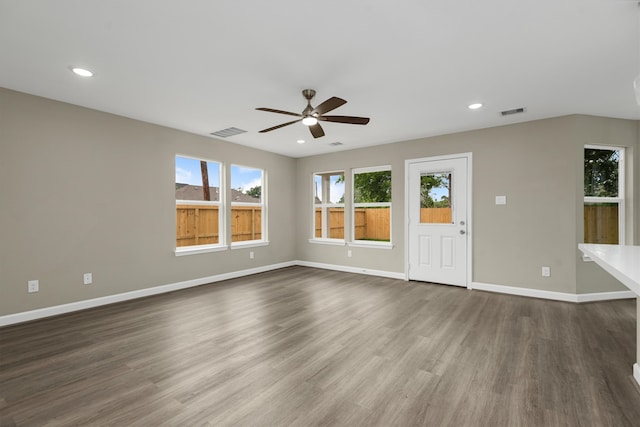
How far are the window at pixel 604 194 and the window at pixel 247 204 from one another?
5324 millimetres

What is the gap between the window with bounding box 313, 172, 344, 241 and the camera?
20.8 ft

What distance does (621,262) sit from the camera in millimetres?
1667

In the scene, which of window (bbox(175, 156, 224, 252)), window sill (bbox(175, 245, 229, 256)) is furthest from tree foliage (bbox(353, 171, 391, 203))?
window sill (bbox(175, 245, 229, 256))

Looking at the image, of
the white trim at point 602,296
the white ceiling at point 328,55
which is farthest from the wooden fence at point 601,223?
the white ceiling at point 328,55

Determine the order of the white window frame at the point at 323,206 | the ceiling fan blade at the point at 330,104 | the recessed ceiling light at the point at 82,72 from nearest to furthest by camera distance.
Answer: the ceiling fan blade at the point at 330,104
the recessed ceiling light at the point at 82,72
the white window frame at the point at 323,206

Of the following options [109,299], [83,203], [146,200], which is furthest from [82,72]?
[109,299]

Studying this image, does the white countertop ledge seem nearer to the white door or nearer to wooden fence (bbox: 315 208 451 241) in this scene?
the white door

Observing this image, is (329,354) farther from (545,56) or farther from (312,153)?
(312,153)

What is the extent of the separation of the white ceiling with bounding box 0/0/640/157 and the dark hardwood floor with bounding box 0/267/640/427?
98.8 inches

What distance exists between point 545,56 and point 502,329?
2584 mm

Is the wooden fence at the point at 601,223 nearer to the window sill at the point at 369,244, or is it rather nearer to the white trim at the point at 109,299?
the window sill at the point at 369,244

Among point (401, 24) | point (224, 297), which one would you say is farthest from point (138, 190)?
point (401, 24)

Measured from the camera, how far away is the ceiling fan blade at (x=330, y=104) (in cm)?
261

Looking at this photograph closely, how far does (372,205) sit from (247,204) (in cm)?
245
